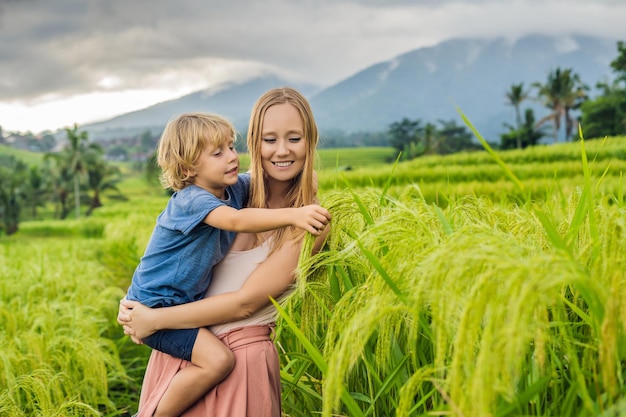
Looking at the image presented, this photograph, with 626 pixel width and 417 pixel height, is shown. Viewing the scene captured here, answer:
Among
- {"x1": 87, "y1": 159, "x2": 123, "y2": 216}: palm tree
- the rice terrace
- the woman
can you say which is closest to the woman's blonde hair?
the woman

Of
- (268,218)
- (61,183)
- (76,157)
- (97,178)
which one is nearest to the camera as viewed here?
(268,218)

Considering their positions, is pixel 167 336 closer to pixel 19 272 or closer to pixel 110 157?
pixel 19 272

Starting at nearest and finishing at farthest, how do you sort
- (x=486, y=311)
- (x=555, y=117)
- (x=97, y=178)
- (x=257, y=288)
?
(x=486, y=311) → (x=257, y=288) → (x=555, y=117) → (x=97, y=178)

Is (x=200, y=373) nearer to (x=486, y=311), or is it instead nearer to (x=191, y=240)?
(x=191, y=240)

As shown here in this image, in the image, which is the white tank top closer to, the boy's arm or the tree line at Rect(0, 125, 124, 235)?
the boy's arm

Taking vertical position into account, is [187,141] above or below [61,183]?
above

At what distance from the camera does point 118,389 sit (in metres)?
4.37

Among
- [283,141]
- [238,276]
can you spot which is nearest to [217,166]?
[283,141]

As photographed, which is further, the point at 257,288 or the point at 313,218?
the point at 257,288

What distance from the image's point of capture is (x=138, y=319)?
7.21 ft

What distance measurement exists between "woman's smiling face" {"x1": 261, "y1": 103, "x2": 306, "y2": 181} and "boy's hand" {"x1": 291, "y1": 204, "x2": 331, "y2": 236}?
0.43 metres

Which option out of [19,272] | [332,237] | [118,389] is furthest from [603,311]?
[19,272]

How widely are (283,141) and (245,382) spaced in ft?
2.77

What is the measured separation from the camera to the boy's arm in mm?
1825
